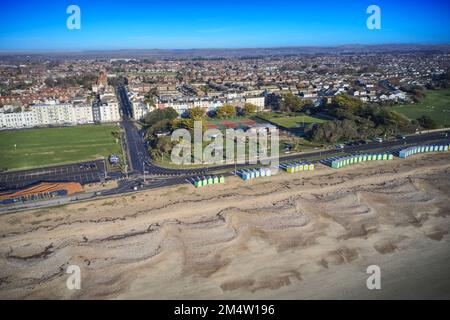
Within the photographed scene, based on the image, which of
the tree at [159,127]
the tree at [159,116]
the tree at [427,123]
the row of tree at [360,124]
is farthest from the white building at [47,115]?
the tree at [427,123]

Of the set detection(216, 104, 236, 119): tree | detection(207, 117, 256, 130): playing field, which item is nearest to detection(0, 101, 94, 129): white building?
detection(207, 117, 256, 130): playing field

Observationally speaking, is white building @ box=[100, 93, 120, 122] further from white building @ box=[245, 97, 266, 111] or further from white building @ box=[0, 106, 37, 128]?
white building @ box=[245, 97, 266, 111]

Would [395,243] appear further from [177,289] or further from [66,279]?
[66,279]

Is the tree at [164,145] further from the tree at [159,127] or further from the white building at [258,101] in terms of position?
the white building at [258,101]

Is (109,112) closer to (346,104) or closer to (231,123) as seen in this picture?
(231,123)

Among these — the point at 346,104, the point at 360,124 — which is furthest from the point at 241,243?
the point at 346,104
